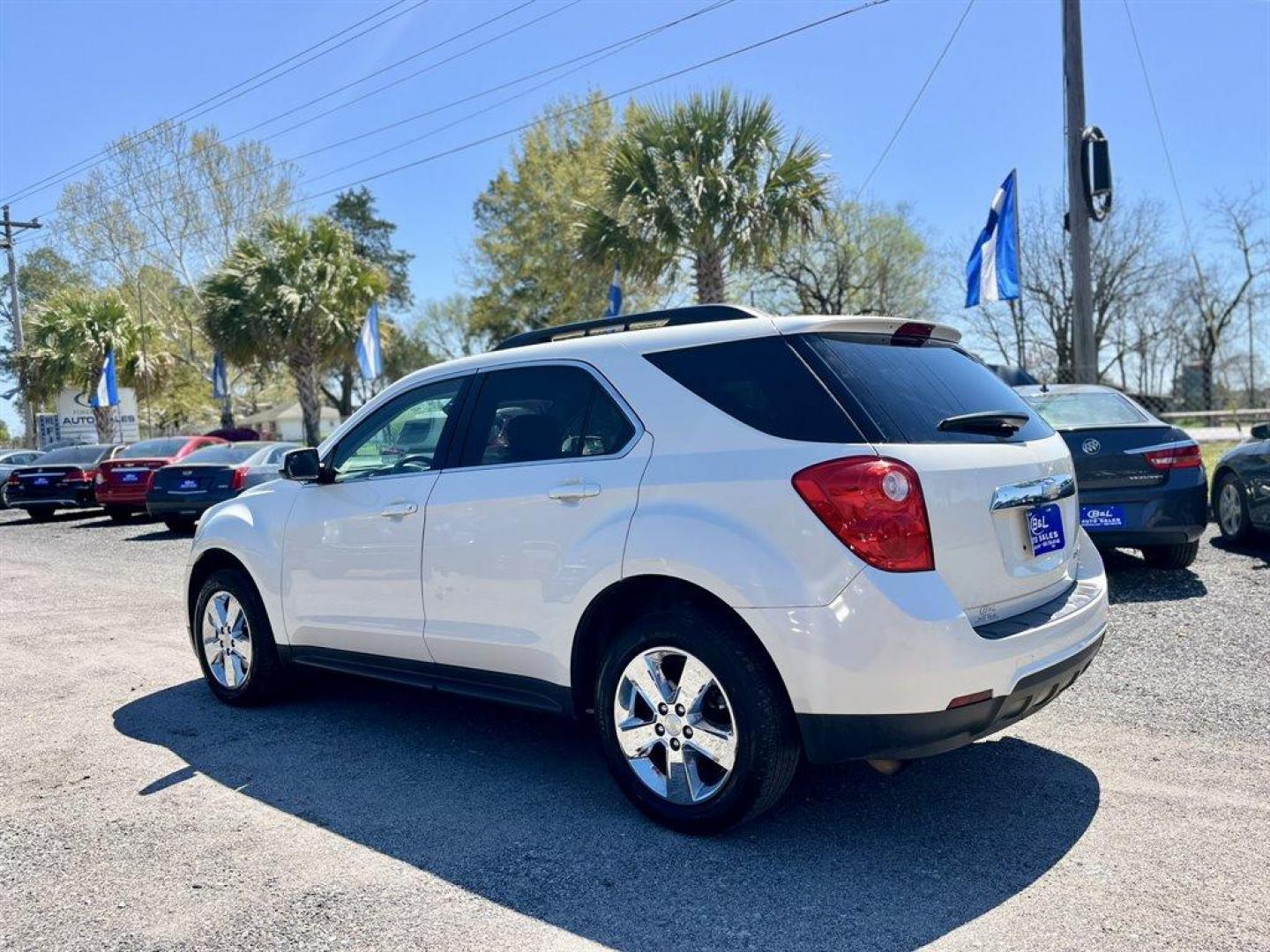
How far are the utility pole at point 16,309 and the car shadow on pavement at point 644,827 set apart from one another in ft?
111

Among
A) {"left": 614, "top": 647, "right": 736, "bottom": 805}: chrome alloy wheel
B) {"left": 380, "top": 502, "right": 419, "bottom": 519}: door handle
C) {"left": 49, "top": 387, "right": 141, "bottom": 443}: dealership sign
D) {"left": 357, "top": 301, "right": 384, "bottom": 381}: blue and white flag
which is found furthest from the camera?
{"left": 49, "top": 387, "right": 141, "bottom": 443}: dealership sign

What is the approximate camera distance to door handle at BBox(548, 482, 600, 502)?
12.0ft

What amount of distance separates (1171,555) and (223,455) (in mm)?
12530

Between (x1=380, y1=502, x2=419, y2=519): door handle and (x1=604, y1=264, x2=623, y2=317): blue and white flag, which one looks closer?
(x1=380, y1=502, x2=419, y2=519): door handle

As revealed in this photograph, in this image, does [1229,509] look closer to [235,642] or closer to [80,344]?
[235,642]

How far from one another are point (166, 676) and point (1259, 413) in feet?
93.5

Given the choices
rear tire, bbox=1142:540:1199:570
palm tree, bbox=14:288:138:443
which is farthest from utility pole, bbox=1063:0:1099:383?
palm tree, bbox=14:288:138:443

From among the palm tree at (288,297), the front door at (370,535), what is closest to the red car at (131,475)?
the palm tree at (288,297)

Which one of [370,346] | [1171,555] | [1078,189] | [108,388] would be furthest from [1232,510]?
[108,388]

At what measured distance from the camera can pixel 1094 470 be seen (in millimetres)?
7180

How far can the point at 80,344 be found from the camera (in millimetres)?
30172

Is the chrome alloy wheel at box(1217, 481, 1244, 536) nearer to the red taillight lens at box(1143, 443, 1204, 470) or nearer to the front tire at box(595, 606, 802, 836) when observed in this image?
the red taillight lens at box(1143, 443, 1204, 470)

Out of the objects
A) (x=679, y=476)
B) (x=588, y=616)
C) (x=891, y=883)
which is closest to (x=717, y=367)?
(x=679, y=476)

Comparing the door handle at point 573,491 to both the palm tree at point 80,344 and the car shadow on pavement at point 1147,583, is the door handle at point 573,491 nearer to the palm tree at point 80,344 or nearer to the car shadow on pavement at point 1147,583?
the car shadow on pavement at point 1147,583
